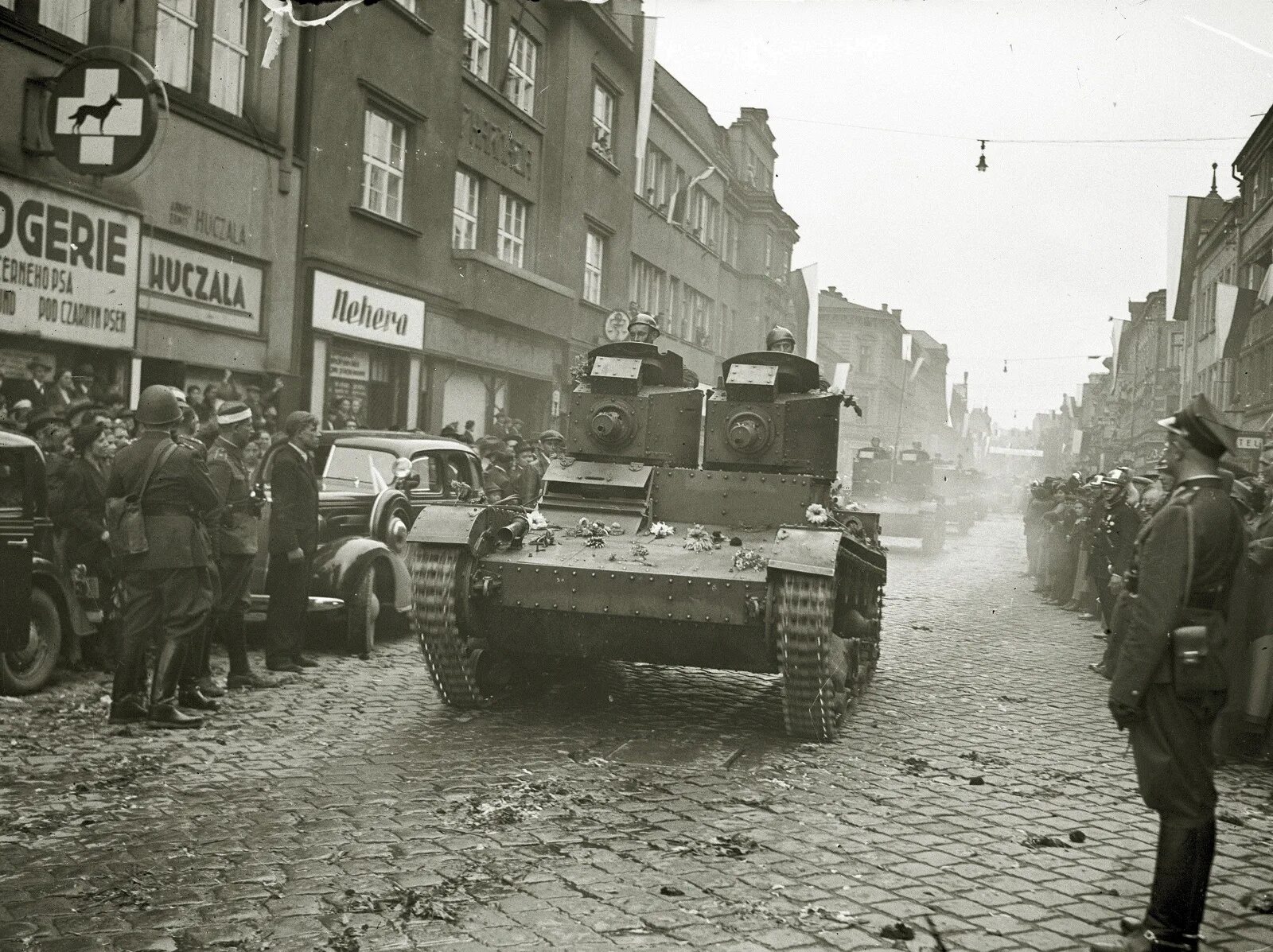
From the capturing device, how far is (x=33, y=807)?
218 inches

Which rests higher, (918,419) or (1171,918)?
(918,419)

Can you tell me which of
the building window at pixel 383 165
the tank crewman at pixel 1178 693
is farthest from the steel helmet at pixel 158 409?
the building window at pixel 383 165

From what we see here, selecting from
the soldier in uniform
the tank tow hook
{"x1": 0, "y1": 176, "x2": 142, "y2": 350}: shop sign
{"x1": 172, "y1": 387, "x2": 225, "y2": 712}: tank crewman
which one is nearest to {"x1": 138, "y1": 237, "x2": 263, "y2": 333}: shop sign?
{"x1": 0, "y1": 176, "x2": 142, "y2": 350}: shop sign

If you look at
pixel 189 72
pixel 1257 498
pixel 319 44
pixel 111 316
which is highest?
pixel 319 44

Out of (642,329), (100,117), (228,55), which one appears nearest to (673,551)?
(642,329)

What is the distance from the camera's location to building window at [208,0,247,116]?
14984 mm

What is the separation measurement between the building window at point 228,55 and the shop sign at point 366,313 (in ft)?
8.28

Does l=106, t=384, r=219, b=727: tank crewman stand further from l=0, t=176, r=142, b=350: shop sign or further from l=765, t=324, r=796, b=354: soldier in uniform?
l=0, t=176, r=142, b=350: shop sign

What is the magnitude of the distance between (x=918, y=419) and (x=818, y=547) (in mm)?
95145

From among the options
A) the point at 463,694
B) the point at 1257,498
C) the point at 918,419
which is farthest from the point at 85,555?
the point at 918,419

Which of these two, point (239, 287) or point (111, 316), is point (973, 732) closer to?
point (111, 316)

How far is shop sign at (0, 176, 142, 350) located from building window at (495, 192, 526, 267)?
1031cm

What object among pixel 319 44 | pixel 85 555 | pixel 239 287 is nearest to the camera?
pixel 85 555

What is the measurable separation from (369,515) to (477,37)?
13.6 m
